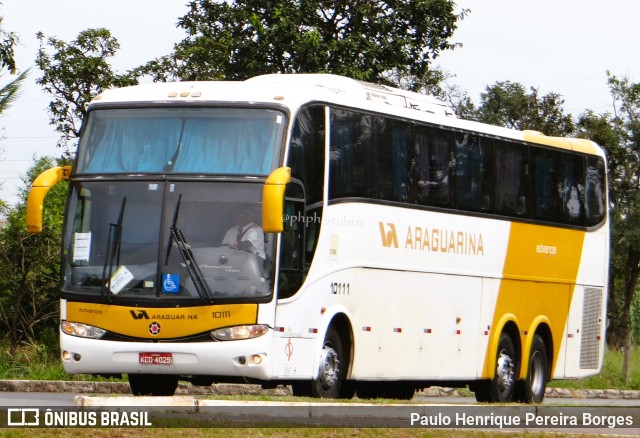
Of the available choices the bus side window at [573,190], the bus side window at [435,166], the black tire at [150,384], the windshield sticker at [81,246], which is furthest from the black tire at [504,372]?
the windshield sticker at [81,246]

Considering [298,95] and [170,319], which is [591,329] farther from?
[170,319]

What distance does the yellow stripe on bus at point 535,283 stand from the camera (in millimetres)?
20656

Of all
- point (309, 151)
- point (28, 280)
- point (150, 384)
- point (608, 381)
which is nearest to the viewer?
point (309, 151)

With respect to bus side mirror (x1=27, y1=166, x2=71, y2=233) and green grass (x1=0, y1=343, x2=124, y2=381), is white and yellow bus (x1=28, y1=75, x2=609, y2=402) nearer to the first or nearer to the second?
bus side mirror (x1=27, y1=166, x2=71, y2=233)

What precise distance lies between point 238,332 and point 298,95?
2.86m

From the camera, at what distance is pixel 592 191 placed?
2305cm

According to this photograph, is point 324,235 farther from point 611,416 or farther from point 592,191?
point 592,191

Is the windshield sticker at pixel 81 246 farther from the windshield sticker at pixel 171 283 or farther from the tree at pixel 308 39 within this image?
the tree at pixel 308 39

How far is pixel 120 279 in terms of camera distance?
51.0ft

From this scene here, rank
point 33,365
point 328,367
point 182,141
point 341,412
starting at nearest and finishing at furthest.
Result: point 341,412 < point 182,141 < point 328,367 < point 33,365

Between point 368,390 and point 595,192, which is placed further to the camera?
point 595,192

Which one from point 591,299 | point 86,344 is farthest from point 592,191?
point 86,344

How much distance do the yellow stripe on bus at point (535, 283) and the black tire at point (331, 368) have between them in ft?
12.6

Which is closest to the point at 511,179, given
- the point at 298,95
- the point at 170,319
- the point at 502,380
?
the point at 502,380
